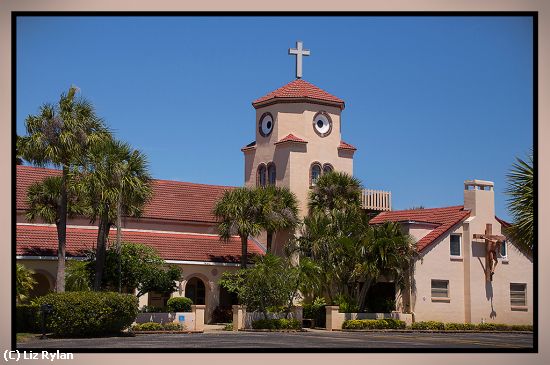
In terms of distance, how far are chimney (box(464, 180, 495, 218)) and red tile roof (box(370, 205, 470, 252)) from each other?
0.37 m

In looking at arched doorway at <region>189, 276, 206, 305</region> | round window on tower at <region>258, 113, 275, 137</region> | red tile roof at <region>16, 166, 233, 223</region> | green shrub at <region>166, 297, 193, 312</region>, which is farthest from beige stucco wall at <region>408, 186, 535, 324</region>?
red tile roof at <region>16, 166, 233, 223</region>

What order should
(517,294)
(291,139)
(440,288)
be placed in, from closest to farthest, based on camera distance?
(440,288)
(517,294)
(291,139)

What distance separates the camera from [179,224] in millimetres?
42125

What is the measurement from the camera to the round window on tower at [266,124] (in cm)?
4244

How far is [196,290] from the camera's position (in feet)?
131

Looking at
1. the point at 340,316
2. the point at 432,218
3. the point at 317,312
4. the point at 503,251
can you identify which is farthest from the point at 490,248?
the point at 317,312

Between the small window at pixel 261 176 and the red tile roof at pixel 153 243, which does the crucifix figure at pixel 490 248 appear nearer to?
the red tile roof at pixel 153 243

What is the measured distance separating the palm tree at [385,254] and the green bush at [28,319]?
41.9 ft

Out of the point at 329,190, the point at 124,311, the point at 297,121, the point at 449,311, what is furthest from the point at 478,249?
the point at 124,311

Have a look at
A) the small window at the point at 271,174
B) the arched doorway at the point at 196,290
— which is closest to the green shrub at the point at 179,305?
the arched doorway at the point at 196,290

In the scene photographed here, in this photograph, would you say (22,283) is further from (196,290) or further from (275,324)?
(196,290)

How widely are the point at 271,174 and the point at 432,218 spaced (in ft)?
25.0

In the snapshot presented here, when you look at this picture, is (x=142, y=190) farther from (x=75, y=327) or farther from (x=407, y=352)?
(x=407, y=352)

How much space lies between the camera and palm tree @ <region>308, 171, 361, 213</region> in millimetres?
40156
